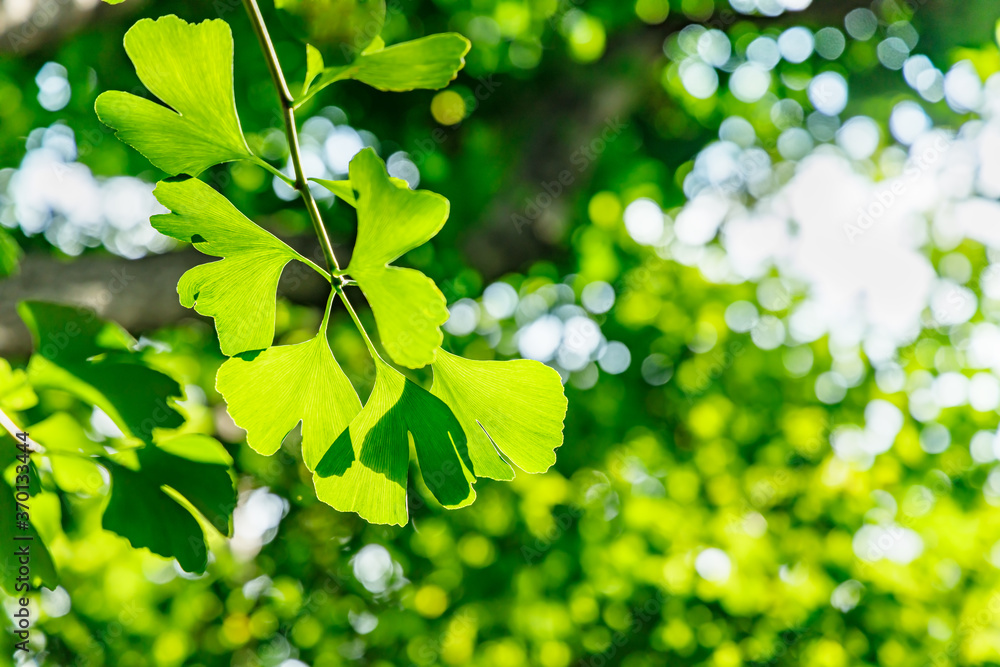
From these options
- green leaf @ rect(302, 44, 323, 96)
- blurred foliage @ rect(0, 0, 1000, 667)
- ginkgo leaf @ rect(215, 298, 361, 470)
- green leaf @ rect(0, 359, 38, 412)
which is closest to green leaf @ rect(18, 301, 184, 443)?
green leaf @ rect(0, 359, 38, 412)

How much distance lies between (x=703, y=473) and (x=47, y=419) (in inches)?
94.1

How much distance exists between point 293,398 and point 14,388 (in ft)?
1.25

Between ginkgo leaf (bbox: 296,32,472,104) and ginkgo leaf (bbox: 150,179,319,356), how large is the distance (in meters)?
0.08

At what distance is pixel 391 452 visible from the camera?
0.41 metres

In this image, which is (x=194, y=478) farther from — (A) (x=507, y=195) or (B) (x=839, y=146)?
(B) (x=839, y=146)

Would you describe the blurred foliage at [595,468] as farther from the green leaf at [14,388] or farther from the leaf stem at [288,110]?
the leaf stem at [288,110]

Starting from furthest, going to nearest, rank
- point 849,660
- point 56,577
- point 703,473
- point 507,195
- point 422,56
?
point 703,473
point 849,660
point 507,195
point 56,577
point 422,56

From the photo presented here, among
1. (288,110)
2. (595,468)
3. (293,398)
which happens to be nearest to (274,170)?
(288,110)

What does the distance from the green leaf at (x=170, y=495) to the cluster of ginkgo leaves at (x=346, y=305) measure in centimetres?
24

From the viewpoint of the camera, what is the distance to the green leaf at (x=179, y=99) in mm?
362

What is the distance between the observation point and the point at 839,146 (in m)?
2.75

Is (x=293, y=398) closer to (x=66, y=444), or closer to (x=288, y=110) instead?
(x=288, y=110)

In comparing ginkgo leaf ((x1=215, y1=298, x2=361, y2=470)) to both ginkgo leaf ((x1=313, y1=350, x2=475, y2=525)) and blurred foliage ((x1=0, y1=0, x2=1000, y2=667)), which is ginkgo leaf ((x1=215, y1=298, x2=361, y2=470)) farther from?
blurred foliage ((x1=0, y1=0, x2=1000, y2=667))

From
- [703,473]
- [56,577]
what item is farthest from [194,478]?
[703,473]
